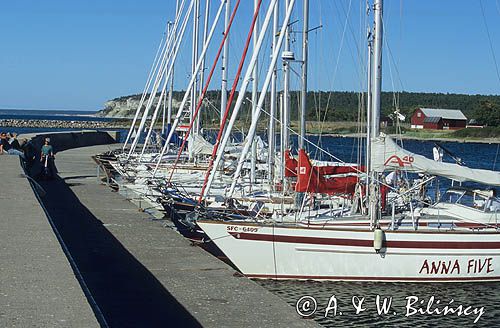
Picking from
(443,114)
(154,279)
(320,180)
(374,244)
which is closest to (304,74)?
(320,180)

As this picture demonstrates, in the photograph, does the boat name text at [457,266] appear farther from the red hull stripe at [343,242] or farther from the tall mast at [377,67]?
the tall mast at [377,67]

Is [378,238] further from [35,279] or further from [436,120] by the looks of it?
[436,120]

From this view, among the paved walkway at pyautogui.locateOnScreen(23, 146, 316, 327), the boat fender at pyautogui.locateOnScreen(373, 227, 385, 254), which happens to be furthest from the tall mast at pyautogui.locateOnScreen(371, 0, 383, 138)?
the paved walkway at pyautogui.locateOnScreen(23, 146, 316, 327)

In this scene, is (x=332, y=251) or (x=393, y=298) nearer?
(x=393, y=298)

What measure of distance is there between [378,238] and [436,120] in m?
146

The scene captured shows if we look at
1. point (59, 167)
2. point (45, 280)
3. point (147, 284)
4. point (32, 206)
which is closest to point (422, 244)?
point (147, 284)

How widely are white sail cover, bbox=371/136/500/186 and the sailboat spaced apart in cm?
2

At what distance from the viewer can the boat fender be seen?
1594 centimetres

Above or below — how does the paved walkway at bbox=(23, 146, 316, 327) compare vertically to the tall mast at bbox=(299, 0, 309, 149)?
below

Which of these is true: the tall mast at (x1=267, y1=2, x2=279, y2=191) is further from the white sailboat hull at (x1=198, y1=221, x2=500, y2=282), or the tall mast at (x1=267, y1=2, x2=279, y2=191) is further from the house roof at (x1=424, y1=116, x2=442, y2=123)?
the house roof at (x1=424, y1=116, x2=442, y2=123)

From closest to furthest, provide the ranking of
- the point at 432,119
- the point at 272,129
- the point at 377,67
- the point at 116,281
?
1. the point at 116,281
2. the point at 377,67
3. the point at 272,129
4. the point at 432,119

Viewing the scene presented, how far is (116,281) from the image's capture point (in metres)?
12.3

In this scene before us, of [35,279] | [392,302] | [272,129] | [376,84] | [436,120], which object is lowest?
[436,120]

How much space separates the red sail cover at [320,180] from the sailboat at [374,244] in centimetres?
118
